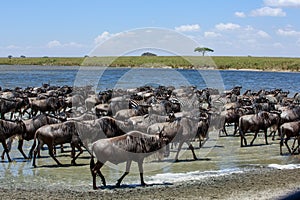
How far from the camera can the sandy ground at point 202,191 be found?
38.4 ft

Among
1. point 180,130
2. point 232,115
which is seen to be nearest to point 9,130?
point 180,130

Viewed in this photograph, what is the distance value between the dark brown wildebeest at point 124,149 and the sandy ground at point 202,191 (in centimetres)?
54

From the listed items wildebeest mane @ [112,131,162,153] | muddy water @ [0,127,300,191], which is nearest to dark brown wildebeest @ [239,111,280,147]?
muddy water @ [0,127,300,191]

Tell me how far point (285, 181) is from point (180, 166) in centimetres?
326

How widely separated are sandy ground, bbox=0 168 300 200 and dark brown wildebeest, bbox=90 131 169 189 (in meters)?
0.54

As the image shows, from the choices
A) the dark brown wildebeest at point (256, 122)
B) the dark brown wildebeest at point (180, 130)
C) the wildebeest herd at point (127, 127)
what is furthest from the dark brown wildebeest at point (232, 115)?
the dark brown wildebeest at point (180, 130)

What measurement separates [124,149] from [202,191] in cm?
208

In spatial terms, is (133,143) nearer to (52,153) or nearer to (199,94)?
(52,153)

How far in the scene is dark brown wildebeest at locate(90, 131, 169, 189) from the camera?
12.4 meters

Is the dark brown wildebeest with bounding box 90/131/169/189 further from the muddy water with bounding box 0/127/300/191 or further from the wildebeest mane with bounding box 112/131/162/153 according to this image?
the muddy water with bounding box 0/127/300/191

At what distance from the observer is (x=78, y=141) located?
Answer: 15672mm

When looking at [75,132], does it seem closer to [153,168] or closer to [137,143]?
[153,168]

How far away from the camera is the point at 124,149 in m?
12.5

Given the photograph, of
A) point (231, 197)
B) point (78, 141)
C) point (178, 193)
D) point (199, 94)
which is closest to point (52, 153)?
point (78, 141)
